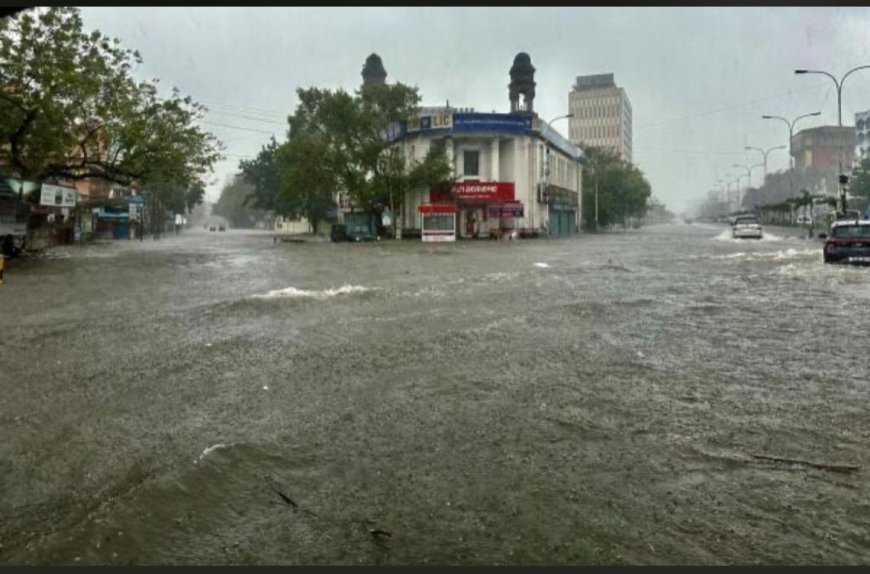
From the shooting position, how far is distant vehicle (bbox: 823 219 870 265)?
2327 cm

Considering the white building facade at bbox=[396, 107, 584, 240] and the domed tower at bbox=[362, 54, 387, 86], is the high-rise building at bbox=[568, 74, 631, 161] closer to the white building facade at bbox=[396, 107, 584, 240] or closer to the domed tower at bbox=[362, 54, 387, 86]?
the domed tower at bbox=[362, 54, 387, 86]

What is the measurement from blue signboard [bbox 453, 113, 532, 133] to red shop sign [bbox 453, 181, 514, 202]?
4180 mm

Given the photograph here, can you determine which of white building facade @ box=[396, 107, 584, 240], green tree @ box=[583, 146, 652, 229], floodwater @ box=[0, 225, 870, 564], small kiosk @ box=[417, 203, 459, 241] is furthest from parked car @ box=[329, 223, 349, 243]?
floodwater @ box=[0, 225, 870, 564]

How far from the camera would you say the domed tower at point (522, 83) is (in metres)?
71.8

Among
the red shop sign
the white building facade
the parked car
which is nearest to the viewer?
the red shop sign

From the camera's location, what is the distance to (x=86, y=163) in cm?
3341

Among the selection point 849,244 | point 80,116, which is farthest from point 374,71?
point 849,244

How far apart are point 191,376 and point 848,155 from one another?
6003 inches

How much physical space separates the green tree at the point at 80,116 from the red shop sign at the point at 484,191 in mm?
21764

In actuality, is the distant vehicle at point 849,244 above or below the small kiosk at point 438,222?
below

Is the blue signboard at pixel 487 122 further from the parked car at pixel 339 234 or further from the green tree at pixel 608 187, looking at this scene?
the green tree at pixel 608 187

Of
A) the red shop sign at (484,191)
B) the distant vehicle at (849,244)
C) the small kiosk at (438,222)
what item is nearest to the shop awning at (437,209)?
the small kiosk at (438,222)

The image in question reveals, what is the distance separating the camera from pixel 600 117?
147m

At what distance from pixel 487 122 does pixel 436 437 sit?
5081 centimetres
